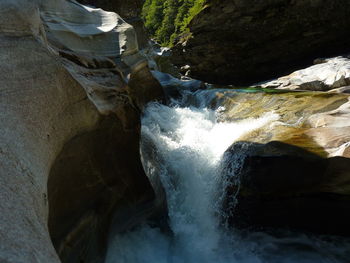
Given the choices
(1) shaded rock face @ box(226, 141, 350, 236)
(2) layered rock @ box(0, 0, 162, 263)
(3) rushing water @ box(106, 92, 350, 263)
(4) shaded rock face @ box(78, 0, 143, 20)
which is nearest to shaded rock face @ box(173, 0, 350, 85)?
(4) shaded rock face @ box(78, 0, 143, 20)

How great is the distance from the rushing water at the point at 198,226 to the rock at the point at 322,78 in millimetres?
4048

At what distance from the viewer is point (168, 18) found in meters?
43.4

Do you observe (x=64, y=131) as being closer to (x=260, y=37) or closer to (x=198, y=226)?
(x=198, y=226)

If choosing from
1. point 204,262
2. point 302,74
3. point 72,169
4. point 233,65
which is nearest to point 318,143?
point 204,262

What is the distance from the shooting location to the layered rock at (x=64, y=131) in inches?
94.8

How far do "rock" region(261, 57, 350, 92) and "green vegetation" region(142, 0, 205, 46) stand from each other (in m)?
22.9

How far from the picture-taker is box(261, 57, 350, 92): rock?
404 inches

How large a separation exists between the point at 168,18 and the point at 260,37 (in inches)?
1152

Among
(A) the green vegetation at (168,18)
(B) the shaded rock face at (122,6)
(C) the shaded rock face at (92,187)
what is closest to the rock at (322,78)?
(C) the shaded rock face at (92,187)

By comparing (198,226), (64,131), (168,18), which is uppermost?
(64,131)

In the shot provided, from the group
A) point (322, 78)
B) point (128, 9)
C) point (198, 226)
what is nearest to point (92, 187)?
point (198, 226)

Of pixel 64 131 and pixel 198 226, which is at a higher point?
pixel 64 131

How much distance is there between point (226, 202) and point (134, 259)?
1.89 m

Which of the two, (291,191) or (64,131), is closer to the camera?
(64,131)
